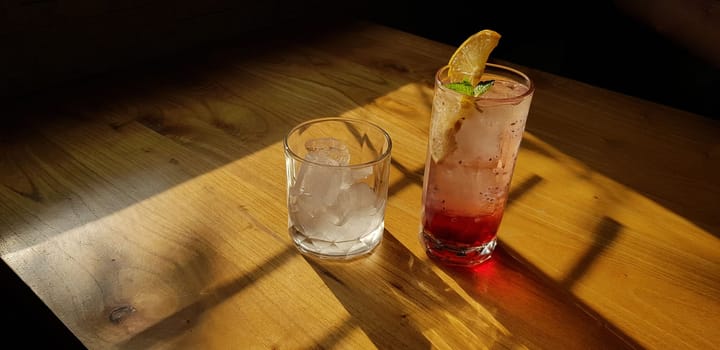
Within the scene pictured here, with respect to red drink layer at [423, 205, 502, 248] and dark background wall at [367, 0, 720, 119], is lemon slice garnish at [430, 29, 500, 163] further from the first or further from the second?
dark background wall at [367, 0, 720, 119]

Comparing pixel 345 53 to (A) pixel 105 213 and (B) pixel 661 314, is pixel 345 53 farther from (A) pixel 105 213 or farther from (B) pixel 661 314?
(B) pixel 661 314

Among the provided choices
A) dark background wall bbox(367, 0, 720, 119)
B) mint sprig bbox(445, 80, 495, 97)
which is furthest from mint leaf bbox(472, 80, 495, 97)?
dark background wall bbox(367, 0, 720, 119)

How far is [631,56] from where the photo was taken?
238 centimetres

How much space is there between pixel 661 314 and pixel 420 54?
0.95 m

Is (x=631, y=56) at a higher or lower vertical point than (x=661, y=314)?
lower

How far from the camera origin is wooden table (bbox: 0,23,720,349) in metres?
0.69

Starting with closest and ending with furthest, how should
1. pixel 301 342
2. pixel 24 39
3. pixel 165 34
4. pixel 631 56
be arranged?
pixel 301 342, pixel 24 39, pixel 165 34, pixel 631 56

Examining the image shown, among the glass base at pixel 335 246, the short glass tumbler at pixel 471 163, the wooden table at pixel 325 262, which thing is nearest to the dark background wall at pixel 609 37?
the wooden table at pixel 325 262

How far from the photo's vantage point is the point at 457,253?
2.59 feet

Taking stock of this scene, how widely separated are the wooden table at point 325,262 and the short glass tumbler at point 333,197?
0.03 m

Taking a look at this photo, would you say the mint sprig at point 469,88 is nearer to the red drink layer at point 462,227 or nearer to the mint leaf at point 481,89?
the mint leaf at point 481,89

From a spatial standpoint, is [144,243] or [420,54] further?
[420,54]

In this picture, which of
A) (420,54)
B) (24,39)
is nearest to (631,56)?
(420,54)

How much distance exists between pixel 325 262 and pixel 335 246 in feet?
0.08
